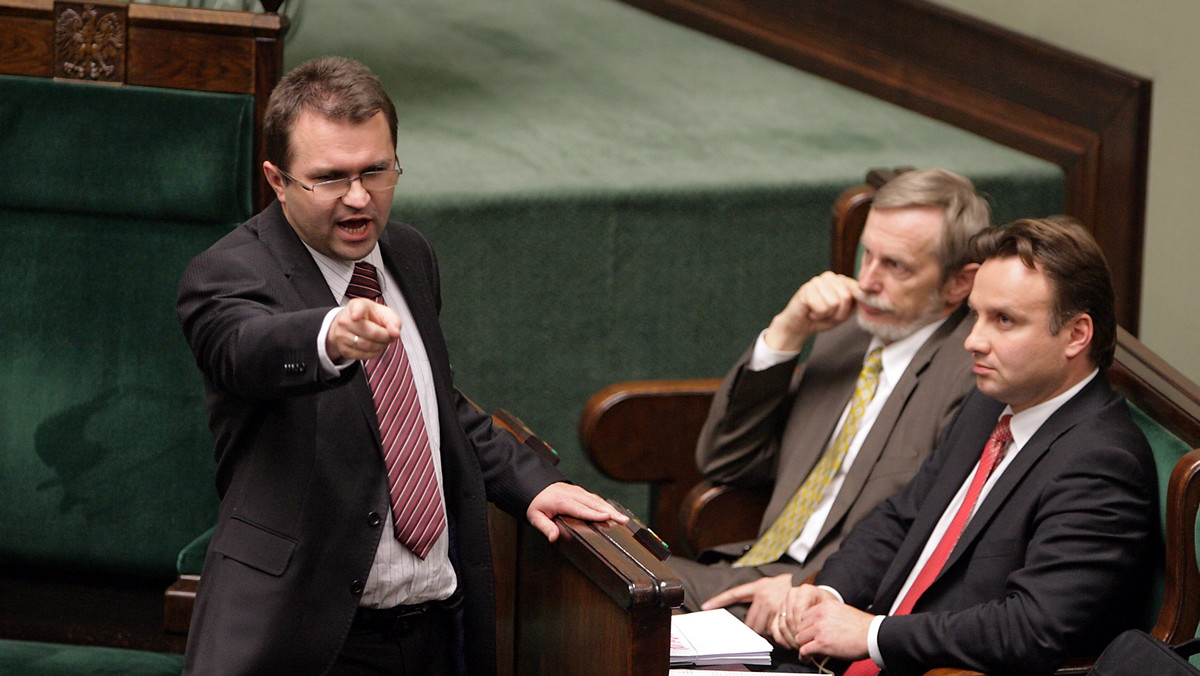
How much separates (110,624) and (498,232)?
1.27m

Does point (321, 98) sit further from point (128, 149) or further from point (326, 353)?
point (128, 149)

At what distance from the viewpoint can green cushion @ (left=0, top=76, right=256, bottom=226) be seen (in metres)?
2.55

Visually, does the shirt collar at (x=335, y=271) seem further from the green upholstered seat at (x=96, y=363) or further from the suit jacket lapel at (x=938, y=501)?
the suit jacket lapel at (x=938, y=501)

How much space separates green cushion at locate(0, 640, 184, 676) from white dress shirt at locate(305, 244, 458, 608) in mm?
645

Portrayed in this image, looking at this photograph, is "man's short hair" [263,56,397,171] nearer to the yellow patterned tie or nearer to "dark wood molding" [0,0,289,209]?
"dark wood molding" [0,0,289,209]

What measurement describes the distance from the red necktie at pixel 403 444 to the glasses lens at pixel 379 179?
0.50 feet

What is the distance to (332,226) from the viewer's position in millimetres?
1827

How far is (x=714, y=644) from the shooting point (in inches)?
81.8

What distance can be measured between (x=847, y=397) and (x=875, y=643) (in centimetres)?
68

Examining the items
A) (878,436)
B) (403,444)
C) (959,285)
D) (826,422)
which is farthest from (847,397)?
(403,444)

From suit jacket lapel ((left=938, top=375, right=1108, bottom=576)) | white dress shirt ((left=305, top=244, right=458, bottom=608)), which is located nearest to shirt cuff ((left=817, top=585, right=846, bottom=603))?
suit jacket lapel ((left=938, top=375, right=1108, bottom=576))

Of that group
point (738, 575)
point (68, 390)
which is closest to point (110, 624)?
point (68, 390)

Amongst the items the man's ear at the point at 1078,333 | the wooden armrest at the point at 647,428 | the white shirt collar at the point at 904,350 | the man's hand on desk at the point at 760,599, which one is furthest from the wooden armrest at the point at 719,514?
the man's ear at the point at 1078,333

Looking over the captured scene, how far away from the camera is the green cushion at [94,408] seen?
2.64 meters
